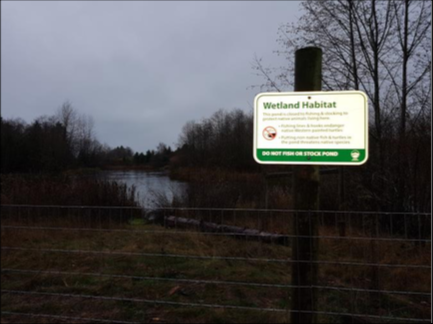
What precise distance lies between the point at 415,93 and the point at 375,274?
6.02 metres

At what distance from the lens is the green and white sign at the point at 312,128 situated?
2.29 m

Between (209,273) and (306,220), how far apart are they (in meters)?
3.28

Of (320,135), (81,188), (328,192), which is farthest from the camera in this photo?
(81,188)

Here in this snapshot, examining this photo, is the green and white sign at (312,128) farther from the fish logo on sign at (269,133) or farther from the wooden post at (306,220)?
the wooden post at (306,220)

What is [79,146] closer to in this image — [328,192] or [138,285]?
[328,192]

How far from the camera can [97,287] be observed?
15.9 feet

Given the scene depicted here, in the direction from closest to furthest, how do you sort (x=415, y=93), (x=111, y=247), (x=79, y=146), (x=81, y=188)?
(x=111, y=247), (x=415, y=93), (x=81, y=188), (x=79, y=146)

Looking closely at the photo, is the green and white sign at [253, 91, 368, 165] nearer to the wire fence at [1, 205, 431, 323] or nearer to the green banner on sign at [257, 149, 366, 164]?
the green banner on sign at [257, 149, 366, 164]

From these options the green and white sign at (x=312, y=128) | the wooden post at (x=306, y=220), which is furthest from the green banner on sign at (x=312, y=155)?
the wooden post at (x=306, y=220)

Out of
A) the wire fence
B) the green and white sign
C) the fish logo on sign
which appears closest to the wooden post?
the wire fence

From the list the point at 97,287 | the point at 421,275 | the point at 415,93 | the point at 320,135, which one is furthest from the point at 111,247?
the point at 415,93

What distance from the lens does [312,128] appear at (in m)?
2.34

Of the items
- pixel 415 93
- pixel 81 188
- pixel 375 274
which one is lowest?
pixel 375 274

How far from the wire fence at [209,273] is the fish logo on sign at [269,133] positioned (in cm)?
61
